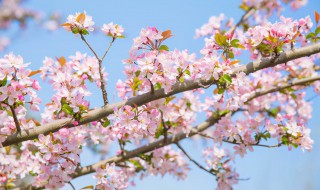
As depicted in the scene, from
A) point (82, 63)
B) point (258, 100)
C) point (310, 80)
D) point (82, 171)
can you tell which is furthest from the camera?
point (258, 100)

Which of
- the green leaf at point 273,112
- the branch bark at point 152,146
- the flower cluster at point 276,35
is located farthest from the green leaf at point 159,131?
the green leaf at point 273,112

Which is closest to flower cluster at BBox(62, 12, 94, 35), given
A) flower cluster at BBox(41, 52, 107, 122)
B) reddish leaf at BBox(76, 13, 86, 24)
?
reddish leaf at BBox(76, 13, 86, 24)

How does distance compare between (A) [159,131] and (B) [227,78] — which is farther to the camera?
(A) [159,131]

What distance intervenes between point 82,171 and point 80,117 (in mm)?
797

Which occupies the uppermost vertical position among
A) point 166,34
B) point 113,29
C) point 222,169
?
point 113,29

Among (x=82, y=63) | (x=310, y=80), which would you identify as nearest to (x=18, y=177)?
(x=82, y=63)

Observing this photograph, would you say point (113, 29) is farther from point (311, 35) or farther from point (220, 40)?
point (311, 35)

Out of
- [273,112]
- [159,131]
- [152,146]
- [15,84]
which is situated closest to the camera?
[15,84]

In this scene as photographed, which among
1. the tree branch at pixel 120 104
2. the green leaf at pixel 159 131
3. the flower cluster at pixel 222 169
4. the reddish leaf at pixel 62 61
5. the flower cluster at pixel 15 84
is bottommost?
the flower cluster at pixel 222 169

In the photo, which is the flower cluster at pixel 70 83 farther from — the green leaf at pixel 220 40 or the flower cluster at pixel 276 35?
the flower cluster at pixel 276 35

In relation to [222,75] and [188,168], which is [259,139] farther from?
[188,168]

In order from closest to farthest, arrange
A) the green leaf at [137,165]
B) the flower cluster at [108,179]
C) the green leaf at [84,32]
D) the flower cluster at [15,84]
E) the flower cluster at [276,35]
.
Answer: the flower cluster at [15,84], the green leaf at [84,32], the flower cluster at [276,35], the flower cluster at [108,179], the green leaf at [137,165]

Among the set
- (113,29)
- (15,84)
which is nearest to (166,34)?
(113,29)

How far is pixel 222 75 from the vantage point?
235 centimetres
